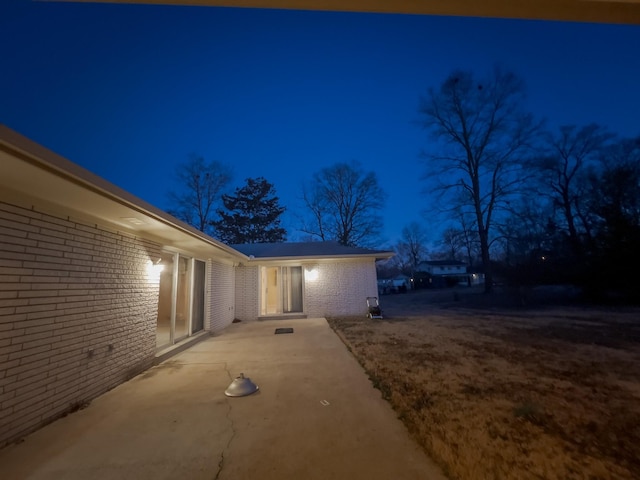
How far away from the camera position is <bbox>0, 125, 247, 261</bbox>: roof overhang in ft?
6.46

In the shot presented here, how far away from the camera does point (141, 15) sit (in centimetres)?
1380

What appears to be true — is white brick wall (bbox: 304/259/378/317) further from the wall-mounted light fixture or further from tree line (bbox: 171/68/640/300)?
tree line (bbox: 171/68/640/300)

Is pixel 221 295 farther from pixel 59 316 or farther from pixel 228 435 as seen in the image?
pixel 228 435

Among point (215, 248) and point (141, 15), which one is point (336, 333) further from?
point (141, 15)

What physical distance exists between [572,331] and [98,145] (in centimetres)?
5427

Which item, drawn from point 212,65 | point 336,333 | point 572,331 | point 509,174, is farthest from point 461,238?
point 212,65

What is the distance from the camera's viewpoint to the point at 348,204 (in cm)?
2302

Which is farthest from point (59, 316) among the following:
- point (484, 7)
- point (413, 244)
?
point (413, 244)

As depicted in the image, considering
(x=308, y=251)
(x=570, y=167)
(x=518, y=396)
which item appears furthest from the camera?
(x=570, y=167)

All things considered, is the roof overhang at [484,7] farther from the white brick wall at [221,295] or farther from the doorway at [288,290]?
the doorway at [288,290]

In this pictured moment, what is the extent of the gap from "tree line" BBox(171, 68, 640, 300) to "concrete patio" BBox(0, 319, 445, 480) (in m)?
13.2

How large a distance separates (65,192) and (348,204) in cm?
2103

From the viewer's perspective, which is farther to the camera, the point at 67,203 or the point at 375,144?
the point at 375,144

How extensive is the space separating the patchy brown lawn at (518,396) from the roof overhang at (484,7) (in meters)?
2.62
